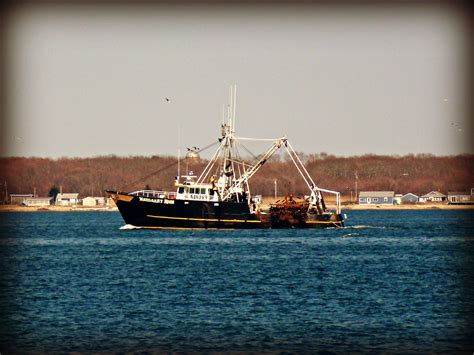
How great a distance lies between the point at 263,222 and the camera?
3177 inches

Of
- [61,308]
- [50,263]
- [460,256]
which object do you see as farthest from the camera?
[460,256]

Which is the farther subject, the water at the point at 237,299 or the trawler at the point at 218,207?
the trawler at the point at 218,207

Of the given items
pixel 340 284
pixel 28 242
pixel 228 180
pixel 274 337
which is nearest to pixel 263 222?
pixel 228 180

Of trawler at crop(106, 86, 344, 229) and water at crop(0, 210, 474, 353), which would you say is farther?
trawler at crop(106, 86, 344, 229)

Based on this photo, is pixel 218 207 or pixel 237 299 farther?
pixel 218 207

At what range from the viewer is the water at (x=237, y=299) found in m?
27.7

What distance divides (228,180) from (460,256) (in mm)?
27289

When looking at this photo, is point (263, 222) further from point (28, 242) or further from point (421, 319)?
point (421, 319)

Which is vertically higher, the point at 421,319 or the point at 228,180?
the point at 228,180

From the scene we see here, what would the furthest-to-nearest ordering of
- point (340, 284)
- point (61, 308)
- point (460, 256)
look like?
1. point (460, 256)
2. point (340, 284)
3. point (61, 308)

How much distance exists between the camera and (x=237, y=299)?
3588 centimetres

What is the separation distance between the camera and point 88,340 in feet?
90.8

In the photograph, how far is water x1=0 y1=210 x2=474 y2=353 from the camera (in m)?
27.7

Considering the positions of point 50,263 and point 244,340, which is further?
point 50,263
